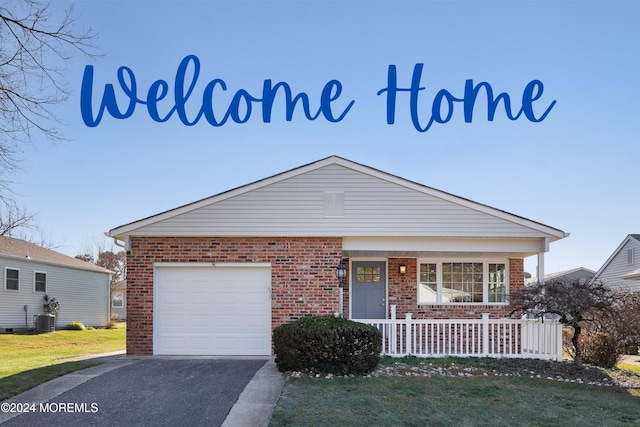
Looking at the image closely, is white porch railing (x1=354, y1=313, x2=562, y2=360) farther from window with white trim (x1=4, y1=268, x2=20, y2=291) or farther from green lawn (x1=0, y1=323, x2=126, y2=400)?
window with white trim (x1=4, y1=268, x2=20, y2=291)

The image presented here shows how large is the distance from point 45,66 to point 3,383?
5.05 meters

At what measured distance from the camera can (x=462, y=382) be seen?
10344 mm

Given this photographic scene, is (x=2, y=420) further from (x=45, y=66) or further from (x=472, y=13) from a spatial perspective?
(x=472, y=13)

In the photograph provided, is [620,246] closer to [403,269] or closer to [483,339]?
[403,269]

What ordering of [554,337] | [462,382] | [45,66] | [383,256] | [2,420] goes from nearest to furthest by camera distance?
[2,420]
[45,66]
[462,382]
[554,337]
[383,256]

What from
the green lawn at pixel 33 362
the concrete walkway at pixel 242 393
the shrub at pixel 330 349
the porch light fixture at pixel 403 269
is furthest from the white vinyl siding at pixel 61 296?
the shrub at pixel 330 349

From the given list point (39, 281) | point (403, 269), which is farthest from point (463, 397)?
point (39, 281)

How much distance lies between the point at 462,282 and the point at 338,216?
3893 mm

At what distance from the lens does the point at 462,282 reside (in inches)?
598

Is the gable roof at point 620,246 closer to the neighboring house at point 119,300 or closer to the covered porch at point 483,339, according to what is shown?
the covered porch at point 483,339

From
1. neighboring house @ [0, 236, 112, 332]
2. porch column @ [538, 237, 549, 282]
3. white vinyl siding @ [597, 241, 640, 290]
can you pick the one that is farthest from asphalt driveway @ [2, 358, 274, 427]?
white vinyl siding @ [597, 241, 640, 290]

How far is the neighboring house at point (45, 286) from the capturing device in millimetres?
23672

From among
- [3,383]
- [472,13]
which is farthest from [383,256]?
[3,383]

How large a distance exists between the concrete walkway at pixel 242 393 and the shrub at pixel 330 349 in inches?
19.4
